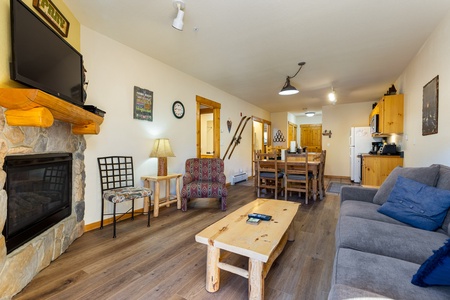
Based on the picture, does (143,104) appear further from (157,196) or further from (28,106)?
(28,106)

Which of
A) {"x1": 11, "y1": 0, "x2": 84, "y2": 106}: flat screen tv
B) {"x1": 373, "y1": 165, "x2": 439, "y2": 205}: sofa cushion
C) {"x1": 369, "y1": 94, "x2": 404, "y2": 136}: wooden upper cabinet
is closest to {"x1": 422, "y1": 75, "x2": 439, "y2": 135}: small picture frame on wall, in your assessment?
{"x1": 373, "y1": 165, "x2": 439, "y2": 205}: sofa cushion

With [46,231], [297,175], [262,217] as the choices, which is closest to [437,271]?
[262,217]

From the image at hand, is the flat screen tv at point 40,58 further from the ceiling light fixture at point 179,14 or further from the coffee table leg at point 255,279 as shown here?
the coffee table leg at point 255,279

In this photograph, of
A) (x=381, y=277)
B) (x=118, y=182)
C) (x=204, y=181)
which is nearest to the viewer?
(x=381, y=277)

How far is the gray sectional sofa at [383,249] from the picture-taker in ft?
2.92

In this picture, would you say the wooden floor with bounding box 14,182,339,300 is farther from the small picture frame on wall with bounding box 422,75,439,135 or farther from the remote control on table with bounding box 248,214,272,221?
the small picture frame on wall with bounding box 422,75,439,135

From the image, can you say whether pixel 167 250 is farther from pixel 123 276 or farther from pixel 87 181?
pixel 87 181

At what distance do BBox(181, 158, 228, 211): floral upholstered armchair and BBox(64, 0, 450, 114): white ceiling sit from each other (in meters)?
1.80

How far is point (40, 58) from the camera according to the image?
1.61 m

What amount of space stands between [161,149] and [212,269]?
218 centimetres

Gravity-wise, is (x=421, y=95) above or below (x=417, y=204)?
above

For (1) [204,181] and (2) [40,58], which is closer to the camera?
(2) [40,58]

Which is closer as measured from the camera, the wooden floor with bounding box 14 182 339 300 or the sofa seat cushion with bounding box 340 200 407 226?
the wooden floor with bounding box 14 182 339 300

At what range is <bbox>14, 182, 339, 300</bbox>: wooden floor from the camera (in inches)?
59.0
